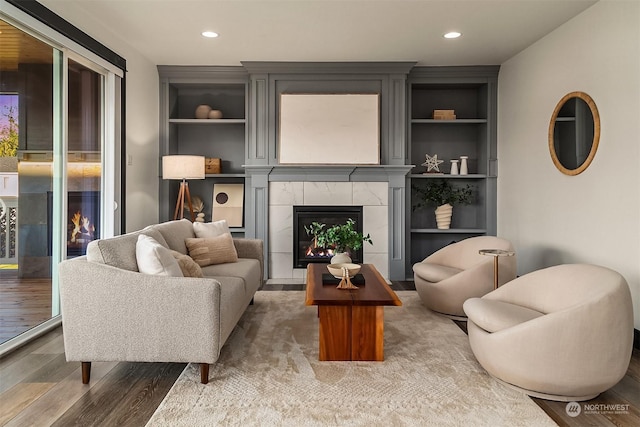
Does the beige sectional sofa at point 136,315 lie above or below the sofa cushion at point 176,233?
below

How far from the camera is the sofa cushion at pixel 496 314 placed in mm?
2420

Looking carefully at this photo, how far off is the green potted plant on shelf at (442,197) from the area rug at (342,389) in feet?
8.14

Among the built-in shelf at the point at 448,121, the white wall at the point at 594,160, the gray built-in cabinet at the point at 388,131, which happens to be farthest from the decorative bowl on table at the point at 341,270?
the built-in shelf at the point at 448,121

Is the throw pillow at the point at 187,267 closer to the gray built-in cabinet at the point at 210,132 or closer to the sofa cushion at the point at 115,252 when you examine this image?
the sofa cushion at the point at 115,252

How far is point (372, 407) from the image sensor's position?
217cm

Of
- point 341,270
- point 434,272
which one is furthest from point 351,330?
point 434,272

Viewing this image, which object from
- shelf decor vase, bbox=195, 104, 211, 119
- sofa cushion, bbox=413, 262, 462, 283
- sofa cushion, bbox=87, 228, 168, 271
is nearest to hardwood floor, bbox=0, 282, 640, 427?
sofa cushion, bbox=87, 228, 168, 271

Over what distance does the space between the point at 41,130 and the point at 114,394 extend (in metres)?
2.12

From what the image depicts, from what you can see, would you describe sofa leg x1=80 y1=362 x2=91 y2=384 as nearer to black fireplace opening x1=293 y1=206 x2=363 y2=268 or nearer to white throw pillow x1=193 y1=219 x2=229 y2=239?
white throw pillow x1=193 y1=219 x2=229 y2=239

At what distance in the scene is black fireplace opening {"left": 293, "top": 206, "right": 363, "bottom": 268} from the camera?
17.7 ft

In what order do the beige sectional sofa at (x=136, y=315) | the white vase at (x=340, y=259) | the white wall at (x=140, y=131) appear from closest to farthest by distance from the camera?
the beige sectional sofa at (x=136, y=315) → the white vase at (x=340, y=259) → the white wall at (x=140, y=131)

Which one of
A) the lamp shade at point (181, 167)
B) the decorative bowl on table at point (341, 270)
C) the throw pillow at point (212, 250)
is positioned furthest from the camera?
the lamp shade at point (181, 167)

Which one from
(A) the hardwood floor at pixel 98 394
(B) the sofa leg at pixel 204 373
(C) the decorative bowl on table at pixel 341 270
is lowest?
(A) the hardwood floor at pixel 98 394

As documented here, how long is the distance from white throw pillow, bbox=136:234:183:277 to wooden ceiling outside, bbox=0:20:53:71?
1610 mm
